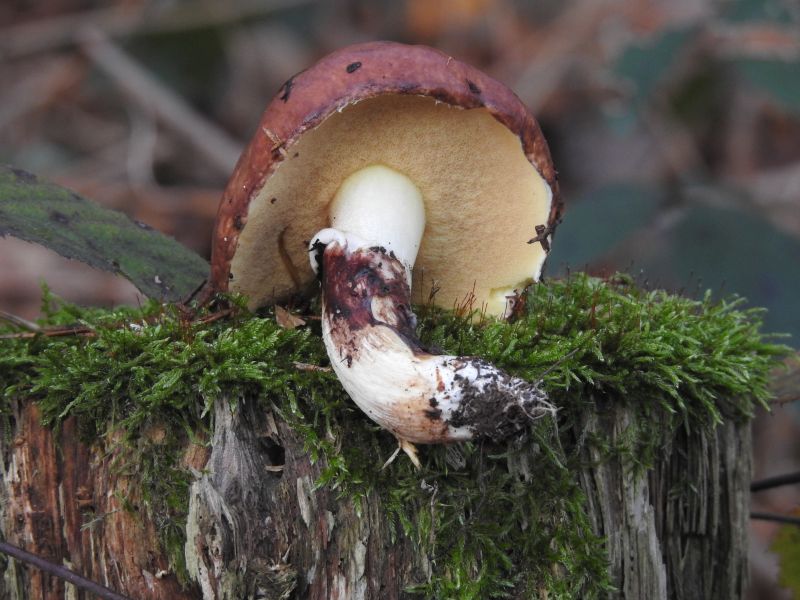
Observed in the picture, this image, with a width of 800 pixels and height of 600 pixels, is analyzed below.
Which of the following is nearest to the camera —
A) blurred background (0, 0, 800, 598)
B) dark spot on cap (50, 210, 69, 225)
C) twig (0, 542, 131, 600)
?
twig (0, 542, 131, 600)

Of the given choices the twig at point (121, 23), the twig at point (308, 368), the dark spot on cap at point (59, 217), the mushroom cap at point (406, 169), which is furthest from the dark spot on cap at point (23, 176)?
the twig at point (121, 23)

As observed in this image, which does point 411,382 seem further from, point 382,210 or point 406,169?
point 406,169

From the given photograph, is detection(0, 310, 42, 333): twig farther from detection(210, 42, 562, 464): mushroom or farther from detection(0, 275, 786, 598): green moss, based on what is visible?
detection(210, 42, 562, 464): mushroom

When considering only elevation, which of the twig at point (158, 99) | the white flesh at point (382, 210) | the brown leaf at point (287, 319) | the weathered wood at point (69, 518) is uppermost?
the twig at point (158, 99)

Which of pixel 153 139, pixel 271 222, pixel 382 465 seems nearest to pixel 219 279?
pixel 271 222

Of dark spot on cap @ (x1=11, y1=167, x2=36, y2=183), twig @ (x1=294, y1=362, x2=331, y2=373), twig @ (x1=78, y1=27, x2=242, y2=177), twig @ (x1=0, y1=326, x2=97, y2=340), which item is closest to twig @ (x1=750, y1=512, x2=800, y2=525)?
twig @ (x1=294, y1=362, x2=331, y2=373)

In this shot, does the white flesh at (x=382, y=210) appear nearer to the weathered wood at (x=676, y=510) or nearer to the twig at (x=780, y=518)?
the weathered wood at (x=676, y=510)

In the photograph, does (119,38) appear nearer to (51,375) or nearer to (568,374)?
(51,375)
